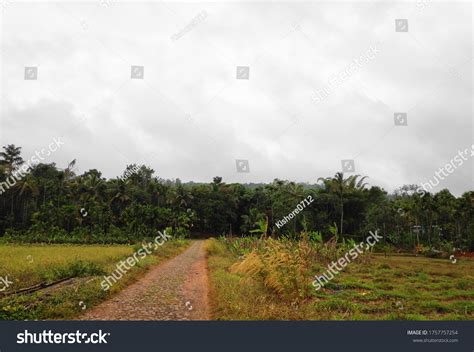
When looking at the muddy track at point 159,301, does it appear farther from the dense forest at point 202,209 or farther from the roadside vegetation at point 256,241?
the dense forest at point 202,209

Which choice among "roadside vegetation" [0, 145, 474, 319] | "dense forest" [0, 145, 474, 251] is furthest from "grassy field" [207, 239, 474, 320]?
"dense forest" [0, 145, 474, 251]

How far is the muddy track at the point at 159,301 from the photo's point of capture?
19.5 feet

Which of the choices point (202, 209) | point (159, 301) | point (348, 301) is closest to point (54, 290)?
point (159, 301)

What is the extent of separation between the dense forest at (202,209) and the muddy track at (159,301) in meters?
15.9

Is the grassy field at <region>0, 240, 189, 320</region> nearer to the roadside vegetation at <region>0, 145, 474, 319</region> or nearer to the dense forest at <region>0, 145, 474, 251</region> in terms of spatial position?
the roadside vegetation at <region>0, 145, 474, 319</region>

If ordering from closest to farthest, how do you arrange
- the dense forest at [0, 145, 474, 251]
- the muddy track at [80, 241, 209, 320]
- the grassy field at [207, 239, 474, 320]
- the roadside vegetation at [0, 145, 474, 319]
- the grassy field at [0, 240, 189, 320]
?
the grassy field at [0, 240, 189, 320] → the grassy field at [207, 239, 474, 320] → the muddy track at [80, 241, 209, 320] → the roadside vegetation at [0, 145, 474, 319] → the dense forest at [0, 145, 474, 251]

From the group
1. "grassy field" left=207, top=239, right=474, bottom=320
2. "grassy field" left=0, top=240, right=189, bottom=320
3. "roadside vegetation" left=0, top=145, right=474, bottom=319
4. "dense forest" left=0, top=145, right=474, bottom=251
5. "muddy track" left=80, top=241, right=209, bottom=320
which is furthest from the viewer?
"dense forest" left=0, top=145, right=474, bottom=251

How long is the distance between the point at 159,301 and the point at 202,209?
110 feet

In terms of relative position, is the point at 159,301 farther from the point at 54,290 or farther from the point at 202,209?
the point at 202,209

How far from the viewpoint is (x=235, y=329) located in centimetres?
497

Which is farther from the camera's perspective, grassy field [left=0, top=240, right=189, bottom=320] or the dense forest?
the dense forest

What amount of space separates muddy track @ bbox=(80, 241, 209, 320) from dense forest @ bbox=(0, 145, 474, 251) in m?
15.9

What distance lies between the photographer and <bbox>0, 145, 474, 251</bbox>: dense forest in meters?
25.9

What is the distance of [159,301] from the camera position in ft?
23.2
